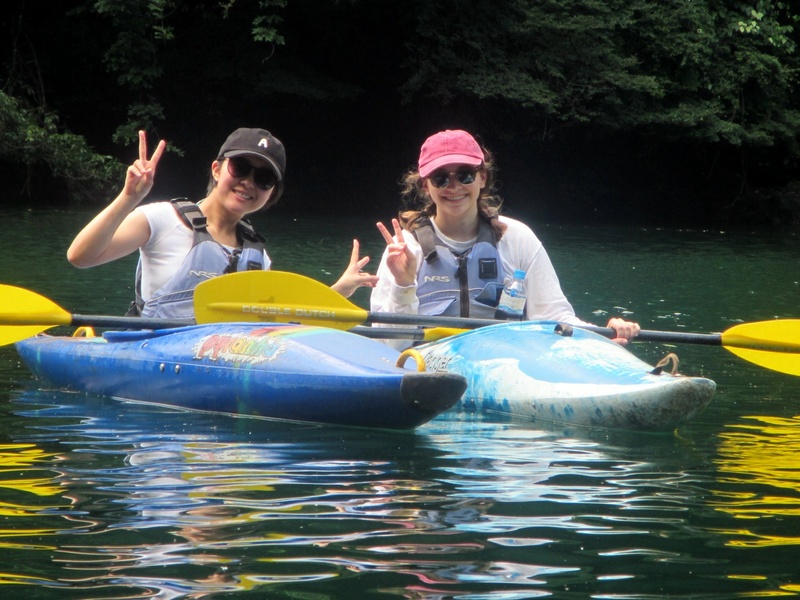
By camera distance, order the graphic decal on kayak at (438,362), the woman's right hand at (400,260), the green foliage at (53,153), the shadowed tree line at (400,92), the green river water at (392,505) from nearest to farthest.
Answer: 1. the green river water at (392,505)
2. the woman's right hand at (400,260)
3. the graphic decal on kayak at (438,362)
4. the green foliage at (53,153)
5. the shadowed tree line at (400,92)

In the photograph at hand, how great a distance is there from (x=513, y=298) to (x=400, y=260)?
616mm

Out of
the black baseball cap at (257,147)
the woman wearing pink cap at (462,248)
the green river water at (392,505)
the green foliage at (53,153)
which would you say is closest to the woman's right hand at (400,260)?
the woman wearing pink cap at (462,248)

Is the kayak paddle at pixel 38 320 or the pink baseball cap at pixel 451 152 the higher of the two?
the pink baseball cap at pixel 451 152

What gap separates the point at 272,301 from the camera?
4.37 m

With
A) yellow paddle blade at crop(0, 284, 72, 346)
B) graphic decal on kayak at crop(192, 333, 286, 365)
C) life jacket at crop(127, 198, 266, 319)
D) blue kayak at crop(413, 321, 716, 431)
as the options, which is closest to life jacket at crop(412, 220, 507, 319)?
blue kayak at crop(413, 321, 716, 431)

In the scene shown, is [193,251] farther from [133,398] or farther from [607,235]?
[607,235]

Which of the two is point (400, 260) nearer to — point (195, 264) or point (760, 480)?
point (195, 264)

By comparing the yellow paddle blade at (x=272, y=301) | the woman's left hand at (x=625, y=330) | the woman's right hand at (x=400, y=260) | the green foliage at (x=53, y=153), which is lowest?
the woman's left hand at (x=625, y=330)

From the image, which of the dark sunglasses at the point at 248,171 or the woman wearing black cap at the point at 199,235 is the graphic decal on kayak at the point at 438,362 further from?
the dark sunglasses at the point at 248,171

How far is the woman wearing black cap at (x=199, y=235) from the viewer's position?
13.6 feet

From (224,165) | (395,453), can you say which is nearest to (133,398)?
(224,165)

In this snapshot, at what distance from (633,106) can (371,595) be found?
58.6 ft

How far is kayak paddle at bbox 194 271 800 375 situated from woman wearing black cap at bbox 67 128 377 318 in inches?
5.3

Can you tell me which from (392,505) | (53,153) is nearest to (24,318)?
(392,505)
